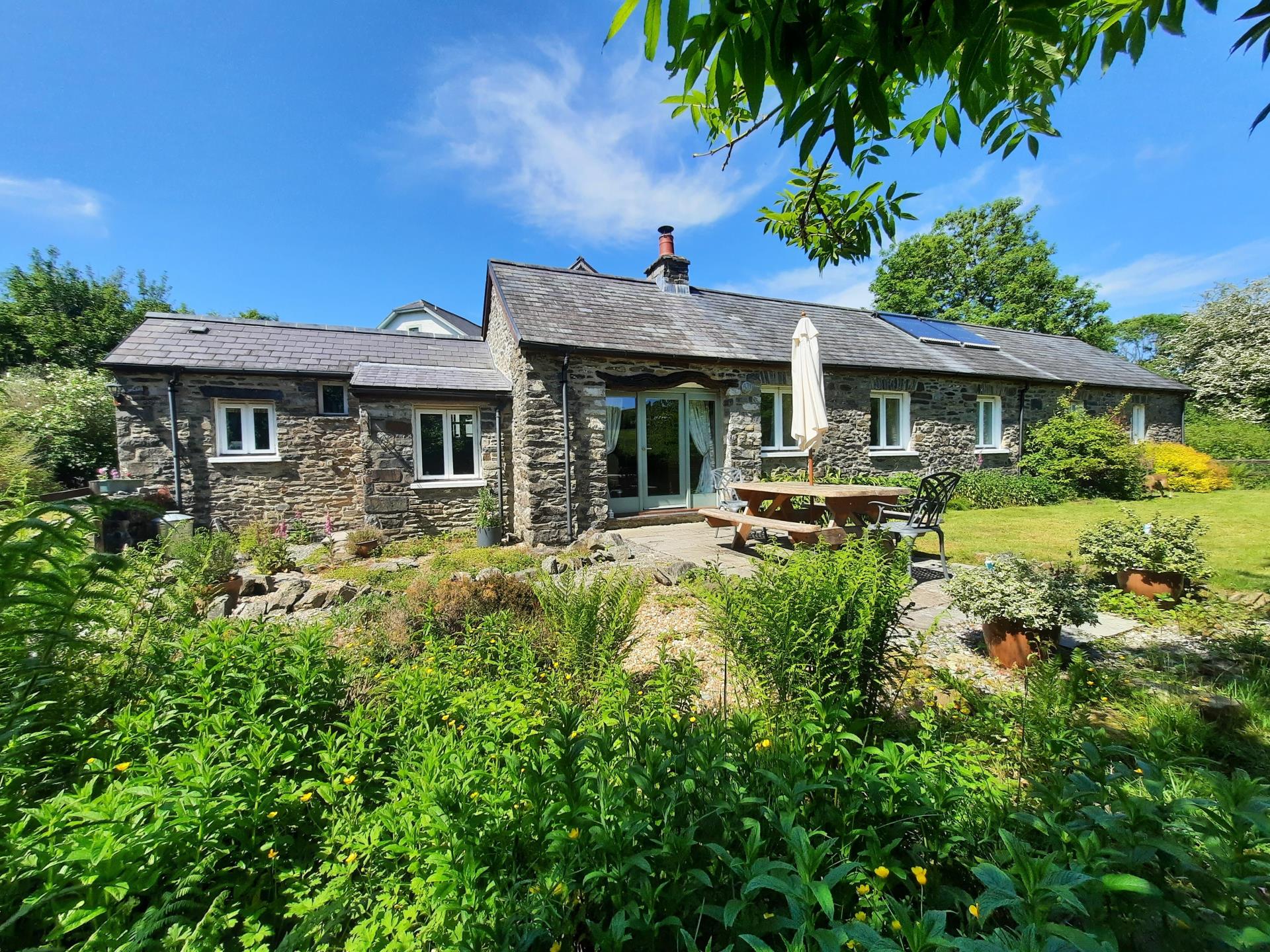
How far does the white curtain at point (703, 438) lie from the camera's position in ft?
34.8

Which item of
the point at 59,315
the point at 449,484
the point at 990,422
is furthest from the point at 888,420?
the point at 59,315

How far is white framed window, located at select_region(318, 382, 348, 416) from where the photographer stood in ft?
35.9

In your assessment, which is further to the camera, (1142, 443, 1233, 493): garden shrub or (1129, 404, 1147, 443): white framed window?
(1129, 404, 1147, 443): white framed window

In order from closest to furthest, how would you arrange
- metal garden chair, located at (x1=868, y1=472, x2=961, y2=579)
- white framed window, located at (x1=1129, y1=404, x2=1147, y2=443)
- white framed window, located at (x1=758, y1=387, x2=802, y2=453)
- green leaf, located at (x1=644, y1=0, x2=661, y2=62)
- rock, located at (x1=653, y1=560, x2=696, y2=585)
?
green leaf, located at (x1=644, y1=0, x2=661, y2=62)
metal garden chair, located at (x1=868, y1=472, x2=961, y2=579)
rock, located at (x1=653, y1=560, x2=696, y2=585)
white framed window, located at (x1=758, y1=387, x2=802, y2=453)
white framed window, located at (x1=1129, y1=404, x2=1147, y2=443)

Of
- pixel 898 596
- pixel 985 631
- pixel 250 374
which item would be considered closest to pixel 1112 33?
pixel 898 596

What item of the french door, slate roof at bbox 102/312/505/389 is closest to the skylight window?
the french door

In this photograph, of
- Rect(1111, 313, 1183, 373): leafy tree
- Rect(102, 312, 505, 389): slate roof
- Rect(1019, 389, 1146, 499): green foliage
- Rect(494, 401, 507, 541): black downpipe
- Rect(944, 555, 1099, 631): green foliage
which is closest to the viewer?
Rect(944, 555, 1099, 631): green foliage

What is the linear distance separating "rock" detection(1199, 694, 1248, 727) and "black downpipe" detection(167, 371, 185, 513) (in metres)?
14.2

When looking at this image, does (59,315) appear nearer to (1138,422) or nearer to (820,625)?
(820,625)

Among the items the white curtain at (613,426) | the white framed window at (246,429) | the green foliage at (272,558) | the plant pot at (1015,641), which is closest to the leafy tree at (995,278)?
the white curtain at (613,426)

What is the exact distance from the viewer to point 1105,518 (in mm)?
9414

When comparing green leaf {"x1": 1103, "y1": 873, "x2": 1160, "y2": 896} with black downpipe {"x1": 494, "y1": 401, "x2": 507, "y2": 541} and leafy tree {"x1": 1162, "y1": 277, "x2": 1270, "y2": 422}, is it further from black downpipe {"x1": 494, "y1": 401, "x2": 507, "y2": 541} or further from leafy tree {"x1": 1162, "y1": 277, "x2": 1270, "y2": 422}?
leafy tree {"x1": 1162, "y1": 277, "x2": 1270, "y2": 422}

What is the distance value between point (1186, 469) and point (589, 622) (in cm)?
1983

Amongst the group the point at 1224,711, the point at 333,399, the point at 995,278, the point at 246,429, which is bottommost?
the point at 1224,711
